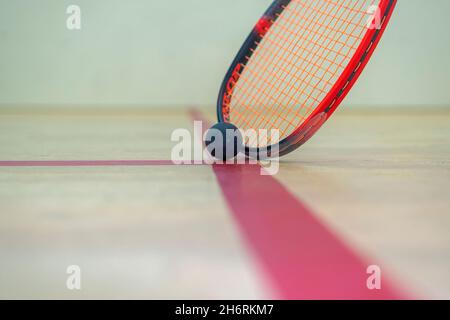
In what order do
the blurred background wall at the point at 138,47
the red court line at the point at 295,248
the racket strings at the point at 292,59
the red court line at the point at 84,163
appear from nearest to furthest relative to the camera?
the red court line at the point at 295,248 → the red court line at the point at 84,163 → the racket strings at the point at 292,59 → the blurred background wall at the point at 138,47

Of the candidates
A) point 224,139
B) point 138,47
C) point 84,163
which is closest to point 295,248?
point 224,139

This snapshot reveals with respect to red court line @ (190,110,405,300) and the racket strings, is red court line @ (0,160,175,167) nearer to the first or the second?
red court line @ (190,110,405,300)

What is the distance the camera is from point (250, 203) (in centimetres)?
195

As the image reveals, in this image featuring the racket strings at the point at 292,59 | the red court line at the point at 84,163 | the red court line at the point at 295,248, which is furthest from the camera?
the racket strings at the point at 292,59

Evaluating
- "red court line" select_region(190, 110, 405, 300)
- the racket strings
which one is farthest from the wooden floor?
the racket strings

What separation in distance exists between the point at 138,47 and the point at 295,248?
251 inches

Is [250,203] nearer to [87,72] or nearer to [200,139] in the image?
[200,139]

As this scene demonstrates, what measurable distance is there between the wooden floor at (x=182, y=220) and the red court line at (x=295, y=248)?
3 centimetres

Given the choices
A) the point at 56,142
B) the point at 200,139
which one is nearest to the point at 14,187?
the point at 56,142

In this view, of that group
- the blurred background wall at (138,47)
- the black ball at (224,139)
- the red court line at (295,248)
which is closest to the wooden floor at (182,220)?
the red court line at (295,248)

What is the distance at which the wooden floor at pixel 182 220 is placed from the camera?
124 cm

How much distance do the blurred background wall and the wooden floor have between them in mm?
4204

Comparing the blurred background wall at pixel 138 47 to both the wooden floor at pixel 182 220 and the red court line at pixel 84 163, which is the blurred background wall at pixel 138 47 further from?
the red court line at pixel 84 163

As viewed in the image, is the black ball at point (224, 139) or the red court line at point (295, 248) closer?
the red court line at point (295, 248)
